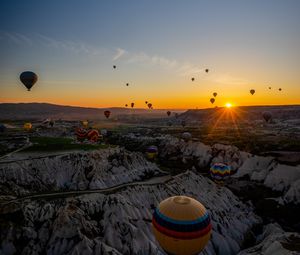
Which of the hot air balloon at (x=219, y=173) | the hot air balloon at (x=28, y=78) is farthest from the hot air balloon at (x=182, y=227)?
the hot air balloon at (x=28, y=78)

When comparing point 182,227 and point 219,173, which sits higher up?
point 182,227

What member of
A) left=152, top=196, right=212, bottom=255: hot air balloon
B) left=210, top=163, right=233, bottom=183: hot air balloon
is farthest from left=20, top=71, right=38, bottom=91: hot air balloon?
left=152, top=196, right=212, bottom=255: hot air balloon

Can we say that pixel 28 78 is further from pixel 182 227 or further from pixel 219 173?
pixel 182 227

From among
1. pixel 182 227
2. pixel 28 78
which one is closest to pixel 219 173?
pixel 182 227

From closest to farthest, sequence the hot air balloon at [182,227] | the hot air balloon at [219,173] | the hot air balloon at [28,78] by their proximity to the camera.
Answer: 1. the hot air balloon at [182,227]
2. the hot air balloon at [219,173]
3. the hot air balloon at [28,78]

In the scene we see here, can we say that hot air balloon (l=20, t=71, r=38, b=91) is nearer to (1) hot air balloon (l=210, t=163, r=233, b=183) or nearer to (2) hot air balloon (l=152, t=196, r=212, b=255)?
(1) hot air balloon (l=210, t=163, r=233, b=183)

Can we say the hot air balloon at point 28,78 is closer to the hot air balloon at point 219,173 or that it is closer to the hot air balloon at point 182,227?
the hot air balloon at point 219,173

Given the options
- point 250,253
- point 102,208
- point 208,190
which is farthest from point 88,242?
point 208,190
